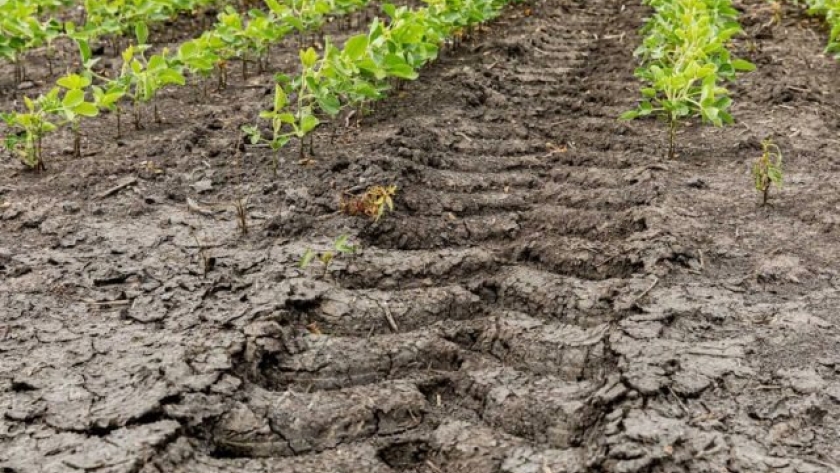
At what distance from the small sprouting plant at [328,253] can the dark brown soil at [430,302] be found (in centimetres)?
5

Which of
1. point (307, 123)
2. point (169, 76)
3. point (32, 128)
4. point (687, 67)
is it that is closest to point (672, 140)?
point (687, 67)

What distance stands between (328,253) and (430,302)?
1.21 feet

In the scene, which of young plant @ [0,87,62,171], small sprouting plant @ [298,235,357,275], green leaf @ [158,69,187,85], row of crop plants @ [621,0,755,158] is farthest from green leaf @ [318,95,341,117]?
row of crop plants @ [621,0,755,158]

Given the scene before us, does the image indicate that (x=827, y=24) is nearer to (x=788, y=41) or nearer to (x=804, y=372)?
(x=788, y=41)

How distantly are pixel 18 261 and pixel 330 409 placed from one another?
54.2 inches

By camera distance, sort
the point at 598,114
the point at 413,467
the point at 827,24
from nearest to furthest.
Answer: the point at 413,467 < the point at 598,114 < the point at 827,24

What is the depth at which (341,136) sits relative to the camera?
430 cm

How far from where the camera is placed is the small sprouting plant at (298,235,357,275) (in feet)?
10.1

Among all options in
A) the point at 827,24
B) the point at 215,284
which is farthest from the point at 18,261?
the point at 827,24

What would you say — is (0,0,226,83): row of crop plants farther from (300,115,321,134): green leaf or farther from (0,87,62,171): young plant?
(300,115,321,134): green leaf

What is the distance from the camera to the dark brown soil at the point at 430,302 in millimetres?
2402

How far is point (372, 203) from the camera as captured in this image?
347cm

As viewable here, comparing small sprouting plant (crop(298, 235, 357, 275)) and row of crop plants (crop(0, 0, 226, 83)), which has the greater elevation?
row of crop plants (crop(0, 0, 226, 83))

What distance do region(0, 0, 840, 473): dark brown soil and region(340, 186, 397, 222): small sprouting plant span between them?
1.8 inches
